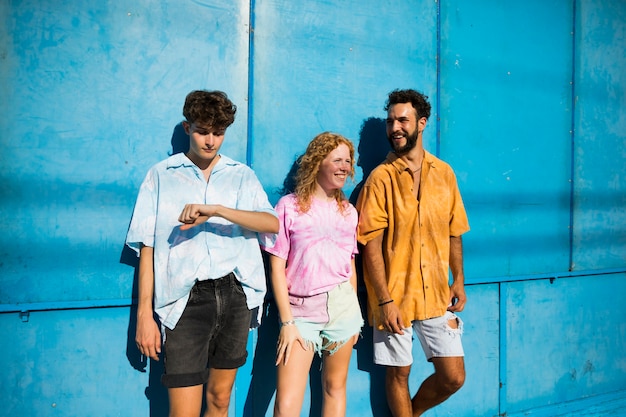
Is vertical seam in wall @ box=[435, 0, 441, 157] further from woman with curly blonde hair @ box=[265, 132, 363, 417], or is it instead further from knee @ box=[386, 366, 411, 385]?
knee @ box=[386, 366, 411, 385]

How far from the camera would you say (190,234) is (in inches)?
102

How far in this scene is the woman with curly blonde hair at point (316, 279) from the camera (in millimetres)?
2756

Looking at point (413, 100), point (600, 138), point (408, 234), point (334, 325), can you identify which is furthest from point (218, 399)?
point (600, 138)

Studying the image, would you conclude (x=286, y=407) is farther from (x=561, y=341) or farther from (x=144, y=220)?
(x=561, y=341)

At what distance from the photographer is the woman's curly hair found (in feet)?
9.52

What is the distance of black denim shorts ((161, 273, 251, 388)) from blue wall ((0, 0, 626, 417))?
491 mm

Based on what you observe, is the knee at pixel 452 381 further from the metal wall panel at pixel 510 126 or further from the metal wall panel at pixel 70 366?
the metal wall panel at pixel 70 366

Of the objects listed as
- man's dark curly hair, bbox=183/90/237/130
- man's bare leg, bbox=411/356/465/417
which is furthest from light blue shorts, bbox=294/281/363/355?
man's dark curly hair, bbox=183/90/237/130

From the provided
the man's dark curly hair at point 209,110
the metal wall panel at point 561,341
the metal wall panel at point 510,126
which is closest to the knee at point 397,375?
the metal wall panel at point 510,126

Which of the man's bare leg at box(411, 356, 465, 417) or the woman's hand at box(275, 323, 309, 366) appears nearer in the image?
the woman's hand at box(275, 323, 309, 366)

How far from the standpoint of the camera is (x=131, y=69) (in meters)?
2.86

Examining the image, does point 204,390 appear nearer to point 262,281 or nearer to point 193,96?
point 262,281

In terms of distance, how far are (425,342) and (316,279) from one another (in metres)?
0.90

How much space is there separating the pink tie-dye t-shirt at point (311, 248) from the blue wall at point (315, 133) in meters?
0.41
